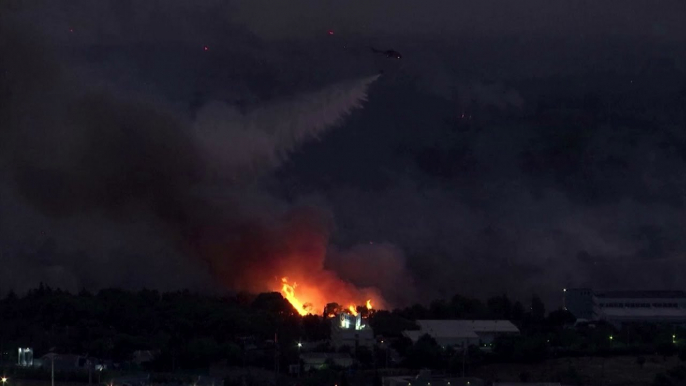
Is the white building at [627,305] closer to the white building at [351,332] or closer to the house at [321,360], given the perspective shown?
the white building at [351,332]

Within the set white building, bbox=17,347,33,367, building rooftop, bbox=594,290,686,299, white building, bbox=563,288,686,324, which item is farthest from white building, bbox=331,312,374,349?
building rooftop, bbox=594,290,686,299

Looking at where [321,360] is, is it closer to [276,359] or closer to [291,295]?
[276,359]

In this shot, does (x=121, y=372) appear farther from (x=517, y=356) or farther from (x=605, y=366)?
(x=605, y=366)

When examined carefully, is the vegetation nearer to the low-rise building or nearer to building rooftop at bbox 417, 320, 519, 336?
building rooftop at bbox 417, 320, 519, 336

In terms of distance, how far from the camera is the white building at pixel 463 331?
2217cm

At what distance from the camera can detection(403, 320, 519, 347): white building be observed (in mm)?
22172

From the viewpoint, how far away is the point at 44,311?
23125mm

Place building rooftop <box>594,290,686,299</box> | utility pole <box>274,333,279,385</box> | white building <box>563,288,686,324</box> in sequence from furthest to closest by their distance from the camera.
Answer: building rooftop <box>594,290,686,299</box> → white building <box>563,288,686,324</box> → utility pole <box>274,333,279,385</box>

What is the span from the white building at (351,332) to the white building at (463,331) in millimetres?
787


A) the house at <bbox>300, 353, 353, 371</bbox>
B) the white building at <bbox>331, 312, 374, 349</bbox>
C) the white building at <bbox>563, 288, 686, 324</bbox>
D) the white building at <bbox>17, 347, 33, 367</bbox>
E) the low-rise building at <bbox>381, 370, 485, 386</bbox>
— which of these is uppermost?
the white building at <bbox>563, 288, 686, 324</bbox>

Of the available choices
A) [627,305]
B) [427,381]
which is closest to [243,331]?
[427,381]

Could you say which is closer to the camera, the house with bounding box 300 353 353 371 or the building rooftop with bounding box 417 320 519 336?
the house with bounding box 300 353 353 371

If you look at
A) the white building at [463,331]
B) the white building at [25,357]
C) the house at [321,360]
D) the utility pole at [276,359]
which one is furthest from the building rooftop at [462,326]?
the white building at [25,357]

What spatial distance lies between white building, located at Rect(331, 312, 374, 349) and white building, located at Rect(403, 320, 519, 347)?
0.79m
